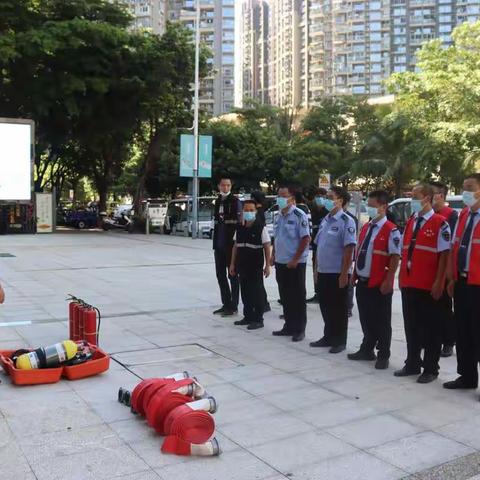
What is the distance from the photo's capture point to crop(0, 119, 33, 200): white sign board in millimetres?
22844

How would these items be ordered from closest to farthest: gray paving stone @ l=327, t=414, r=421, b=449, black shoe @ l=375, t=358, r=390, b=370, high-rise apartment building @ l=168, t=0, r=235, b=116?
gray paving stone @ l=327, t=414, r=421, b=449, black shoe @ l=375, t=358, r=390, b=370, high-rise apartment building @ l=168, t=0, r=235, b=116

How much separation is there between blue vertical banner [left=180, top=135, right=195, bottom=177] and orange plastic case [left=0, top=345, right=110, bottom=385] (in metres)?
19.7

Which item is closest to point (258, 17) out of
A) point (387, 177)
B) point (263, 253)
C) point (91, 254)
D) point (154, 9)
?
point (154, 9)

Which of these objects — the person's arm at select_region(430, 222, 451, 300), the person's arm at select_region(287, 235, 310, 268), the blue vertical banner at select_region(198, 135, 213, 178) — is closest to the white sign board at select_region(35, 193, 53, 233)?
the blue vertical banner at select_region(198, 135, 213, 178)

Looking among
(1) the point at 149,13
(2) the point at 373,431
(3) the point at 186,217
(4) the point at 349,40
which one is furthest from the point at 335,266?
(4) the point at 349,40

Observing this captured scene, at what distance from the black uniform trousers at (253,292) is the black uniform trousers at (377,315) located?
70.8 inches

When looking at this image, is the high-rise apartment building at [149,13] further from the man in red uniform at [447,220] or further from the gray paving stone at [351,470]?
the gray paving stone at [351,470]

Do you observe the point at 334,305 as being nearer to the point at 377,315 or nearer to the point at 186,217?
the point at 377,315

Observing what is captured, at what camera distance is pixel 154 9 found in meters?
85.4

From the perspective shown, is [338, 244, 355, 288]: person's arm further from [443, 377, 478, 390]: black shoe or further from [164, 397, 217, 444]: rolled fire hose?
[164, 397, 217, 444]: rolled fire hose

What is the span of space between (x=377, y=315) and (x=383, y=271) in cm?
44

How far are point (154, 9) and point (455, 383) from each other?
3455 inches

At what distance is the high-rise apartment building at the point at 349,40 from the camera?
102 m

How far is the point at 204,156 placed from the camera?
25328 millimetres
